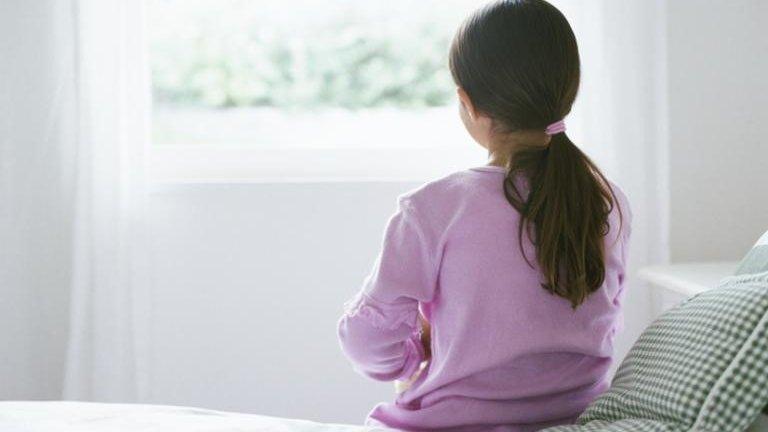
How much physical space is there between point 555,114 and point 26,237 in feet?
4.93

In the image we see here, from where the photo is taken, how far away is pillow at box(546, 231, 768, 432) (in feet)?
3.34

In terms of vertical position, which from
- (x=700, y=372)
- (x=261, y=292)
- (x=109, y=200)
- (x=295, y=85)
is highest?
(x=295, y=85)

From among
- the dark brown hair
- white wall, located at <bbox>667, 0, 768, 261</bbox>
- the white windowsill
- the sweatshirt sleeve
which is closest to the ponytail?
the dark brown hair

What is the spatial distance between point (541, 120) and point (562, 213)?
0.46 feet

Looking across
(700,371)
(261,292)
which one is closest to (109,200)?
(261,292)

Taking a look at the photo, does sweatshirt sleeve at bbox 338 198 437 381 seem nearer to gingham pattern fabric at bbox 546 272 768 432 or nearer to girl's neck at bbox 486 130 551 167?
girl's neck at bbox 486 130 551 167

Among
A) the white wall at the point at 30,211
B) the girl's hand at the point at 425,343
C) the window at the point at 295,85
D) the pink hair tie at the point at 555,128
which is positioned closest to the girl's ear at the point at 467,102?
the pink hair tie at the point at 555,128

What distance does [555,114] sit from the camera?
1358 mm

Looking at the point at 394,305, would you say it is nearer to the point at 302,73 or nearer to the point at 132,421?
the point at 132,421

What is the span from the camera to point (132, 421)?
124cm

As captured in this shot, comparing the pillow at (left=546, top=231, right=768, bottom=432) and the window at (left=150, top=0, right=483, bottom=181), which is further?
the window at (left=150, top=0, right=483, bottom=181)

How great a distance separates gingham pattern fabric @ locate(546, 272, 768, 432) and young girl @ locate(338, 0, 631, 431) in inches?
5.2

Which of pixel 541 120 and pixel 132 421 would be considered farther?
pixel 541 120

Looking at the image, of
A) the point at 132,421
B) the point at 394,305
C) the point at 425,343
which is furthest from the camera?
the point at 425,343
